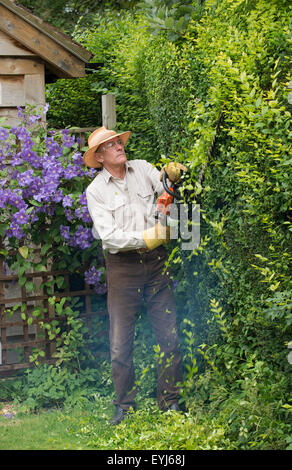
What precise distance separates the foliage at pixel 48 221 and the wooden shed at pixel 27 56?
0.48 m

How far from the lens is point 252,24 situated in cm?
322

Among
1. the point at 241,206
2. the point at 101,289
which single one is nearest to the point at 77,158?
the point at 101,289

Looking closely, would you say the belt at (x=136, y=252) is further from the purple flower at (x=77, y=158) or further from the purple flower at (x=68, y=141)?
the purple flower at (x=68, y=141)

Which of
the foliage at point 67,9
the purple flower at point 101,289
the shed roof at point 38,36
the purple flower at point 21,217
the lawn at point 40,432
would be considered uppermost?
the foliage at point 67,9

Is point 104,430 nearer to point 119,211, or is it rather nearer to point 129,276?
point 129,276

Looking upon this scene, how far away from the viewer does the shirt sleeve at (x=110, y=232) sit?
13.2 ft

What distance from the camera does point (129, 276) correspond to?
4219 mm

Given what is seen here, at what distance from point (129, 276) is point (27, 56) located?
8.02ft

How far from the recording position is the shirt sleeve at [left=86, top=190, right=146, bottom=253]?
4.03 meters

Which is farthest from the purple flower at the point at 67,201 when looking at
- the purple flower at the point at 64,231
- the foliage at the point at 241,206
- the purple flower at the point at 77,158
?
the foliage at the point at 241,206

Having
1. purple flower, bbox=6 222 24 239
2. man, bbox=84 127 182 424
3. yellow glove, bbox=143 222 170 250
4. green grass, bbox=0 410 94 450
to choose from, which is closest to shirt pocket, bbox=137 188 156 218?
man, bbox=84 127 182 424

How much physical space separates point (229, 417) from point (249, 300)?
0.72m

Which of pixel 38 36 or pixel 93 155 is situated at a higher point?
pixel 38 36

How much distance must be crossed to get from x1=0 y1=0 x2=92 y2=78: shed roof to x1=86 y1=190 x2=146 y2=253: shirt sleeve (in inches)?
69.9
